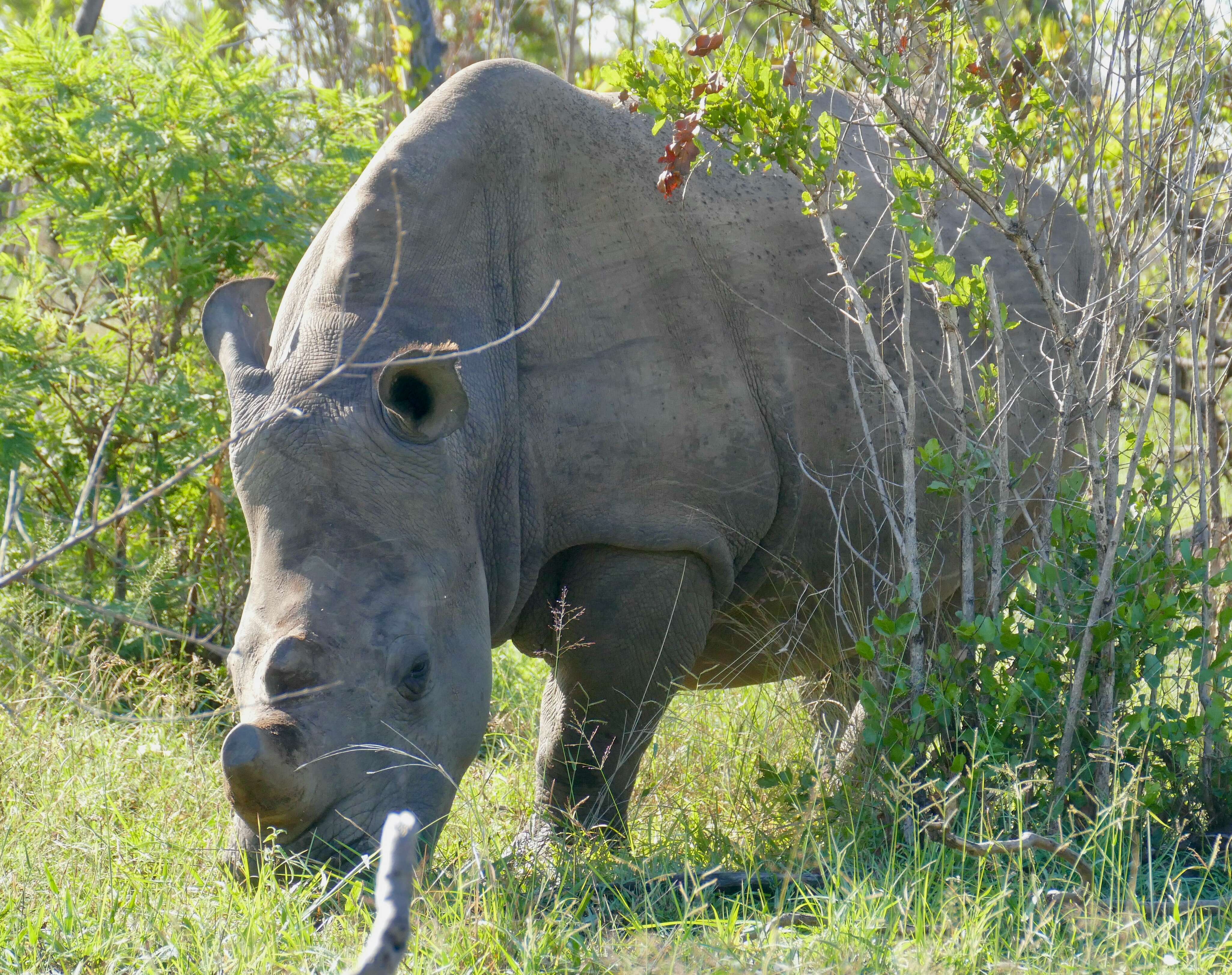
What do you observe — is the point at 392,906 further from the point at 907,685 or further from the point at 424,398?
the point at 907,685

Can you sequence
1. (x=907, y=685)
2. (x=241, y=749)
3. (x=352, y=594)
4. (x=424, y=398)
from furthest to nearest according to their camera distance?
(x=907, y=685), (x=424, y=398), (x=352, y=594), (x=241, y=749)

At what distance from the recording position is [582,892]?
341 centimetres

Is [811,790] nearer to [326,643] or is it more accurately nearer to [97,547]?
[326,643]

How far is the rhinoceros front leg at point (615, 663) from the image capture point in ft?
12.9

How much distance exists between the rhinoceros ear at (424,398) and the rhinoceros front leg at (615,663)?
665 millimetres

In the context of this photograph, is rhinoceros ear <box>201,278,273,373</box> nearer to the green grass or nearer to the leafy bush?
the green grass

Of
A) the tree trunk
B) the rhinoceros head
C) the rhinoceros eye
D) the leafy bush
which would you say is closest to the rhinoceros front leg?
the rhinoceros head

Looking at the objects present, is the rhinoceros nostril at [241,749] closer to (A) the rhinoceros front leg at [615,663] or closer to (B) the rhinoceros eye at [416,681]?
Result: (B) the rhinoceros eye at [416,681]

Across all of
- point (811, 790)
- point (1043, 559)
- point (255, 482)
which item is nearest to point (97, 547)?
point (255, 482)

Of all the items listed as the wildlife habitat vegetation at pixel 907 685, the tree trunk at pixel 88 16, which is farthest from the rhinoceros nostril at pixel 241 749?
the tree trunk at pixel 88 16

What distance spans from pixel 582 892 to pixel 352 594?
0.92 meters

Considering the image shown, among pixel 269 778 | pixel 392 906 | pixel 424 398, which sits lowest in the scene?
pixel 269 778

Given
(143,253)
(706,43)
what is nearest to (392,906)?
(706,43)

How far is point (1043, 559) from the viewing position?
12.3ft
